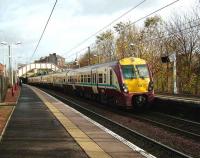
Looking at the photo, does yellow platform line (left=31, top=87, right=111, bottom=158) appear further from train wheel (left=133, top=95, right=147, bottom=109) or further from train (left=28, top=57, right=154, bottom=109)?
train wheel (left=133, top=95, right=147, bottom=109)

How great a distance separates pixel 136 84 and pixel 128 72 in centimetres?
84

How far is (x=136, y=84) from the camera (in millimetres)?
26344

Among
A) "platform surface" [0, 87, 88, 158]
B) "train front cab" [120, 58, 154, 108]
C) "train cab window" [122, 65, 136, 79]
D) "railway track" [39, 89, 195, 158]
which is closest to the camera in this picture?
"platform surface" [0, 87, 88, 158]

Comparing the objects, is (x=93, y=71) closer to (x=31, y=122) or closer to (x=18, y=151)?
(x=31, y=122)

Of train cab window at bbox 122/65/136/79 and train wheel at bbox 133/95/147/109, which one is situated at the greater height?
train cab window at bbox 122/65/136/79

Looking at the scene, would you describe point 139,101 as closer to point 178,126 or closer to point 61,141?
point 178,126

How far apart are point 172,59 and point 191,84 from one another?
8.67 m

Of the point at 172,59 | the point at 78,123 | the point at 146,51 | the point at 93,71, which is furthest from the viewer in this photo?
the point at 146,51

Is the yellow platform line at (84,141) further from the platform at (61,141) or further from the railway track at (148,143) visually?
the railway track at (148,143)

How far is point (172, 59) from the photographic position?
161 feet

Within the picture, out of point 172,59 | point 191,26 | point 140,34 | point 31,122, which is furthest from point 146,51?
point 31,122

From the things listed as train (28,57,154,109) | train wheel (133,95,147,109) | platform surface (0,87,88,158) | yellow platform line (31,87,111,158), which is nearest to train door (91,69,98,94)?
train (28,57,154,109)

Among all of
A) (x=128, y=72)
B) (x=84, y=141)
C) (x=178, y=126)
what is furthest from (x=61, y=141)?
(x=128, y=72)

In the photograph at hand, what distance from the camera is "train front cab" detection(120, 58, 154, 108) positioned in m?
26.0
